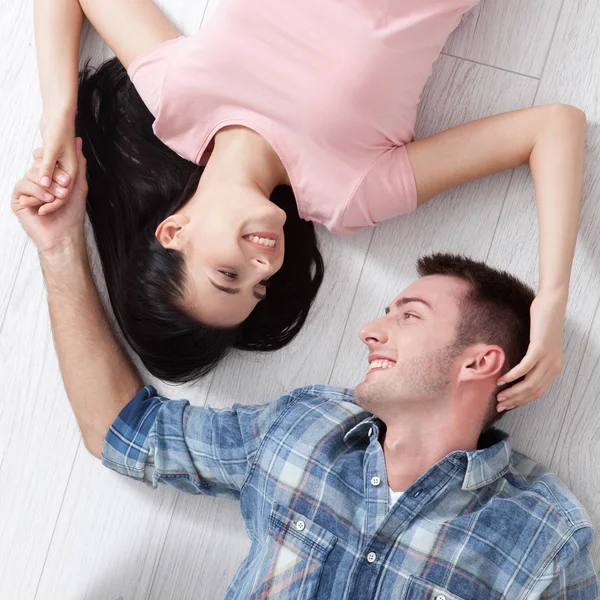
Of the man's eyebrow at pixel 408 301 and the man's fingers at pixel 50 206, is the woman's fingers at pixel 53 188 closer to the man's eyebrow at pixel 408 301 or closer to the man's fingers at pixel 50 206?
the man's fingers at pixel 50 206

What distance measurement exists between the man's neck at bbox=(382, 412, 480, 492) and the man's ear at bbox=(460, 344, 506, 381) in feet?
0.32

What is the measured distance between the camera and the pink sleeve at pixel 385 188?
1457mm

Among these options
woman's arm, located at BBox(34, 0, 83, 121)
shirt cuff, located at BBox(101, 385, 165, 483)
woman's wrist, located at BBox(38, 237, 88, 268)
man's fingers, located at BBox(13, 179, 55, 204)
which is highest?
woman's arm, located at BBox(34, 0, 83, 121)

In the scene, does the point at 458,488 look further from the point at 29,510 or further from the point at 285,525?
the point at 29,510

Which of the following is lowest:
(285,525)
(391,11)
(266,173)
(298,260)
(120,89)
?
(285,525)

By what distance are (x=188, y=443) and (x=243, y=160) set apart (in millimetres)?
611

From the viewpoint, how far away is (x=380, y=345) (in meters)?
1.37

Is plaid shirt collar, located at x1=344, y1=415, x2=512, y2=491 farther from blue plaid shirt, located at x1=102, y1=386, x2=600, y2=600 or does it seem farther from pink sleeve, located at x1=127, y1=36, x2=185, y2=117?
pink sleeve, located at x1=127, y1=36, x2=185, y2=117

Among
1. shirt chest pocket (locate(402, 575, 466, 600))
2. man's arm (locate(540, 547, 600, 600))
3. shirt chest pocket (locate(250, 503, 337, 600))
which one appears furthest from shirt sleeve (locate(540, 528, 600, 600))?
shirt chest pocket (locate(250, 503, 337, 600))

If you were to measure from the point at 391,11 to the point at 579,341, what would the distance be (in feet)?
2.71

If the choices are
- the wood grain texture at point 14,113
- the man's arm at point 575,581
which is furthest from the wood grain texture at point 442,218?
the wood grain texture at point 14,113

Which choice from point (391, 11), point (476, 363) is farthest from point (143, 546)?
point (391, 11)

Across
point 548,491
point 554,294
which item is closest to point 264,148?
point 554,294

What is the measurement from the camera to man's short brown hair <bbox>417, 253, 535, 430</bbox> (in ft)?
4.37
